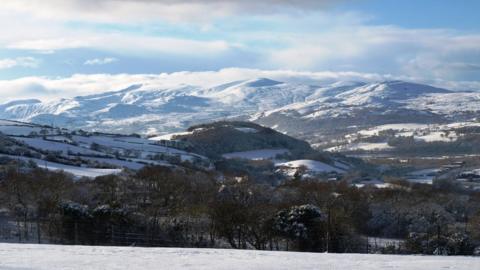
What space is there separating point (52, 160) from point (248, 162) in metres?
75.6

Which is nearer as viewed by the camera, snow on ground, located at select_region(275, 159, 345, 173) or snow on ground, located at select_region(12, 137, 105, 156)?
snow on ground, located at select_region(12, 137, 105, 156)

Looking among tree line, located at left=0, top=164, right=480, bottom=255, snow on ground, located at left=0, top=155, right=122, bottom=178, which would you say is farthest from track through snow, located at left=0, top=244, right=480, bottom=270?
snow on ground, located at left=0, top=155, right=122, bottom=178

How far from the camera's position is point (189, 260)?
27.9 meters

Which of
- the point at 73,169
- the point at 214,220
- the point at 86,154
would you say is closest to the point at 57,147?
the point at 86,154

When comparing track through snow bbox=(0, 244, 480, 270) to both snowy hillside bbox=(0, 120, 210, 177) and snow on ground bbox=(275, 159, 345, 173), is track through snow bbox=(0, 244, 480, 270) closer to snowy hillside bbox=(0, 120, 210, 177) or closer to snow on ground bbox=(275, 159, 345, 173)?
snowy hillside bbox=(0, 120, 210, 177)

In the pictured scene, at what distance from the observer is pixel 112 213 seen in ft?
180

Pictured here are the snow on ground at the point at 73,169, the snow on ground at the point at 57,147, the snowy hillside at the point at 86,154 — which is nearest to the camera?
the snow on ground at the point at 73,169

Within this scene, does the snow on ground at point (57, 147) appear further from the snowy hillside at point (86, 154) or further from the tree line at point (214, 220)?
the tree line at point (214, 220)

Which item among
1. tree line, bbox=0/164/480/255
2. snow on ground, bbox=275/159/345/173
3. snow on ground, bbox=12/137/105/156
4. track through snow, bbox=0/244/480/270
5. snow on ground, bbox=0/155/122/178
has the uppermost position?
snow on ground, bbox=12/137/105/156

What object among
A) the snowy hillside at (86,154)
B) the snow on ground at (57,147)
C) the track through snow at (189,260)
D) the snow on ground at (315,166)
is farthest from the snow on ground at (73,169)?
the snow on ground at (315,166)

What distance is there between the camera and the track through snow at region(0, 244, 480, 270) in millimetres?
25578

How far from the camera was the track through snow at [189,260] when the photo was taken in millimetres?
25578

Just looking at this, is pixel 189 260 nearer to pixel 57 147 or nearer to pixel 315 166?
pixel 57 147

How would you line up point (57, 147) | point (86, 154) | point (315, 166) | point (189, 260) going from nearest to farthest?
point (189, 260) < point (86, 154) < point (57, 147) < point (315, 166)
